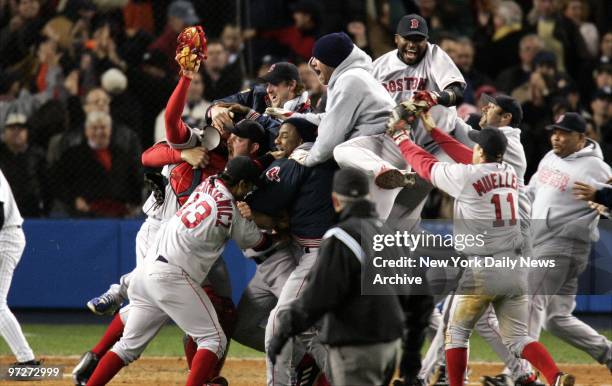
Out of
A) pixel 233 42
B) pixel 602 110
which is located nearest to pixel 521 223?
pixel 602 110

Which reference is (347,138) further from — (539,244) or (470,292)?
(539,244)

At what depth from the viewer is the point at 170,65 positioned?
15.5 meters

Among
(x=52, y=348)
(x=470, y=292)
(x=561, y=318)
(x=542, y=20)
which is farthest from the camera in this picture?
(x=542, y=20)

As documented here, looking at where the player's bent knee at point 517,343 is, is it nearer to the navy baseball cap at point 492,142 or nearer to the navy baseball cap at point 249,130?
the navy baseball cap at point 492,142

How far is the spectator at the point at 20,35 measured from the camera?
15.8 m

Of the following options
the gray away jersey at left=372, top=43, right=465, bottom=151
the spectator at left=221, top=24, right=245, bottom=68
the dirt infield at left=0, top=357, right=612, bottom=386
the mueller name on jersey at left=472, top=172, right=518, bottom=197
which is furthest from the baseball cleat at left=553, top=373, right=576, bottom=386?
the spectator at left=221, top=24, right=245, bottom=68

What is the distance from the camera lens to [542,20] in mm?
16562

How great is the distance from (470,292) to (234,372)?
3.11m

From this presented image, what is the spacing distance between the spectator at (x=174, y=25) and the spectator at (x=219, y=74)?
47 cm

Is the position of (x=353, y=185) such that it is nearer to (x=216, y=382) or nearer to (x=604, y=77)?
(x=216, y=382)

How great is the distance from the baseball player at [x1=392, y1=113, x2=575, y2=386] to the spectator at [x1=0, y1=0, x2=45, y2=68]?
818cm

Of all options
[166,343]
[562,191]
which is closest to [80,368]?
[166,343]

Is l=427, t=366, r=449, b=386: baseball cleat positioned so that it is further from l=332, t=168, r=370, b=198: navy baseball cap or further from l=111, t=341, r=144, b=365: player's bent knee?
l=332, t=168, r=370, b=198: navy baseball cap

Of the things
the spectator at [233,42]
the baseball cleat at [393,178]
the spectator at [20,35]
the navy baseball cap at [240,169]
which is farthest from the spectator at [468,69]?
the navy baseball cap at [240,169]
